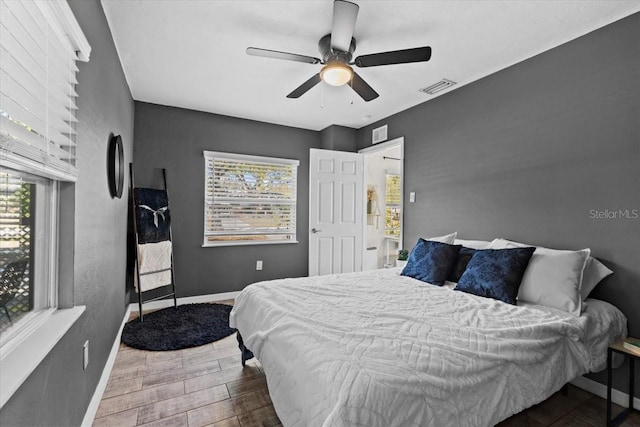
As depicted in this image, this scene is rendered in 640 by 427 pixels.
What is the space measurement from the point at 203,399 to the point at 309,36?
2.70 m

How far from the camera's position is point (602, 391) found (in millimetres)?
2197

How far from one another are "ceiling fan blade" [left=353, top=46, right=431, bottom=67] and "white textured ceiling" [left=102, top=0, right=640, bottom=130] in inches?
11.8

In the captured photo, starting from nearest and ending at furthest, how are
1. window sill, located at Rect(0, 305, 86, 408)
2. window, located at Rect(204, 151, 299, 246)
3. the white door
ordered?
window sill, located at Rect(0, 305, 86, 408), window, located at Rect(204, 151, 299, 246), the white door

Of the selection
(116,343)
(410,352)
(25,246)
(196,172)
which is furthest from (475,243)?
(196,172)

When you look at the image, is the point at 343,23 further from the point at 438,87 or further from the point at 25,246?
the point at 25,246

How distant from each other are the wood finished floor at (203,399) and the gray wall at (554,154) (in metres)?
0.45

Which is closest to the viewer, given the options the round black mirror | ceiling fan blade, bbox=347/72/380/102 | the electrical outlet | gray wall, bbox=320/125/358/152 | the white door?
the electrical outlet

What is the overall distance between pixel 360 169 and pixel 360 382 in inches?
151

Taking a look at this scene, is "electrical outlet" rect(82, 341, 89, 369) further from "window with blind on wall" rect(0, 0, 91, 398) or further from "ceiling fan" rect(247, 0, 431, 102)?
"ceiling fan" rect(247, 0, 431, 102)

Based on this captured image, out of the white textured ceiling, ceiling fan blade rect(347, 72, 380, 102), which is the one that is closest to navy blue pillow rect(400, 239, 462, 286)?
ceiling fan blade rect(347, 72, 380, 102)

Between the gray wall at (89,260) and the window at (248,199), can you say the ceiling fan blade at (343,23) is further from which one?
the window at (248,199)

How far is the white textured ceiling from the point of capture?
2115 mm

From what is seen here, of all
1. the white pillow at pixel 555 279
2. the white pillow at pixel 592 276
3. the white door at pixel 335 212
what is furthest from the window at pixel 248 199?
the white pillow at pixel 592 276

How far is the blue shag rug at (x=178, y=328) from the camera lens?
2.87 meters
